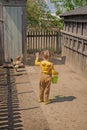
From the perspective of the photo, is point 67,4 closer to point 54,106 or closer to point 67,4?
point 67,4

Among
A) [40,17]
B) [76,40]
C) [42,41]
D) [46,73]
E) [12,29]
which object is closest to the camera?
[46,73]

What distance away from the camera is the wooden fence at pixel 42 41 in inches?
654

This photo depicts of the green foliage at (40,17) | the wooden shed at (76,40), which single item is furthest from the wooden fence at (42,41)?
the green foliage at (40,17)

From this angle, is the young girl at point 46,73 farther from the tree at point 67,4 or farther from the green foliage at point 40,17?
the tree at point 67,4

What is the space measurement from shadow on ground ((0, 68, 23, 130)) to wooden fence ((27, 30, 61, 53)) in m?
6.12

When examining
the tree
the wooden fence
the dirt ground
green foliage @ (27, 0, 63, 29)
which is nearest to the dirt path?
the dirt ground

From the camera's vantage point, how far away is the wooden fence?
16.6m

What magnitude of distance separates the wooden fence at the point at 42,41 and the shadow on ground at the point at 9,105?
241 inches

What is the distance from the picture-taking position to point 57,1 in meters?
21.9

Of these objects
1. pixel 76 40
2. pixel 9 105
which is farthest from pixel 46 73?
pixel 76 40

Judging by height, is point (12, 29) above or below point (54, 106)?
above

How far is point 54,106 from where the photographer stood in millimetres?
7598

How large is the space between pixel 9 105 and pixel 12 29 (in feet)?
20.4

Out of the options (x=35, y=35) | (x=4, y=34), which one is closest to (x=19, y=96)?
(x=4, y=34)
